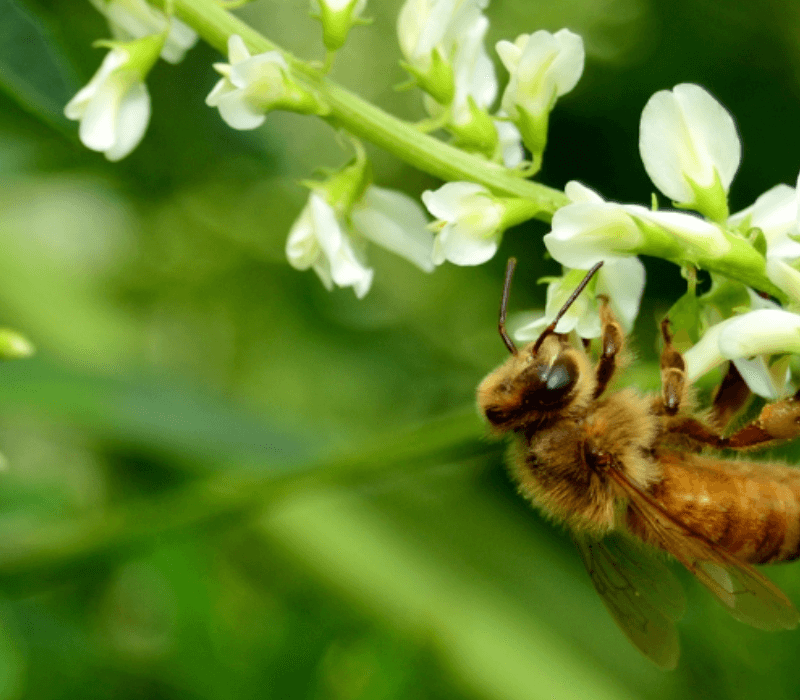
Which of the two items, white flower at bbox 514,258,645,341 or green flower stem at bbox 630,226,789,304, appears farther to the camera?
white flower at bbox 514,258,645,341

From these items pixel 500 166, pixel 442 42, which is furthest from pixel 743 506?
pixel 442 42

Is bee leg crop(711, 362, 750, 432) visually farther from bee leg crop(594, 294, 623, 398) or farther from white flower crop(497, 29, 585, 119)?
white flower crop(497, 29, 585, 119)

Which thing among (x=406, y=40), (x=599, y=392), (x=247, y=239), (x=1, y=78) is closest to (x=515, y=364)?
(x=599, y=392)

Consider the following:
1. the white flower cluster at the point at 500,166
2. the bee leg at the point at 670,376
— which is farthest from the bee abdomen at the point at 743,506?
the white flower cluster at the point at 500,166

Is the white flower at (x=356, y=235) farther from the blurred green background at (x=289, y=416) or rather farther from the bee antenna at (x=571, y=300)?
the blurred green background at (x=289, y=416)

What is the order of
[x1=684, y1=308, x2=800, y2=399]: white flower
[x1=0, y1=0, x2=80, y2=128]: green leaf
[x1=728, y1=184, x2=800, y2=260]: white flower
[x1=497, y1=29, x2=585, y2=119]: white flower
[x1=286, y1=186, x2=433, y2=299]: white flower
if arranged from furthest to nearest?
[x1=0, y1=0, x2=80, y2=128]: green leaf < [x1=286, y1=186, x2=433, y2=299]: white flower < [x1=497, y1=29, x2=585, y2=119]: white flower < [x1=728, y1=184, x2=800, y2=260]: white flower < [x1=684, y1=308, x2=800, y2=399]: white flower

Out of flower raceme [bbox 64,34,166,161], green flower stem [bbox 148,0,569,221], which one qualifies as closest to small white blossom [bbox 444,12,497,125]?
green flower stem [bbox 148,0,569,221]

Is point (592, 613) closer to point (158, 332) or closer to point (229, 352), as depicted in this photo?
point (229, 352)
